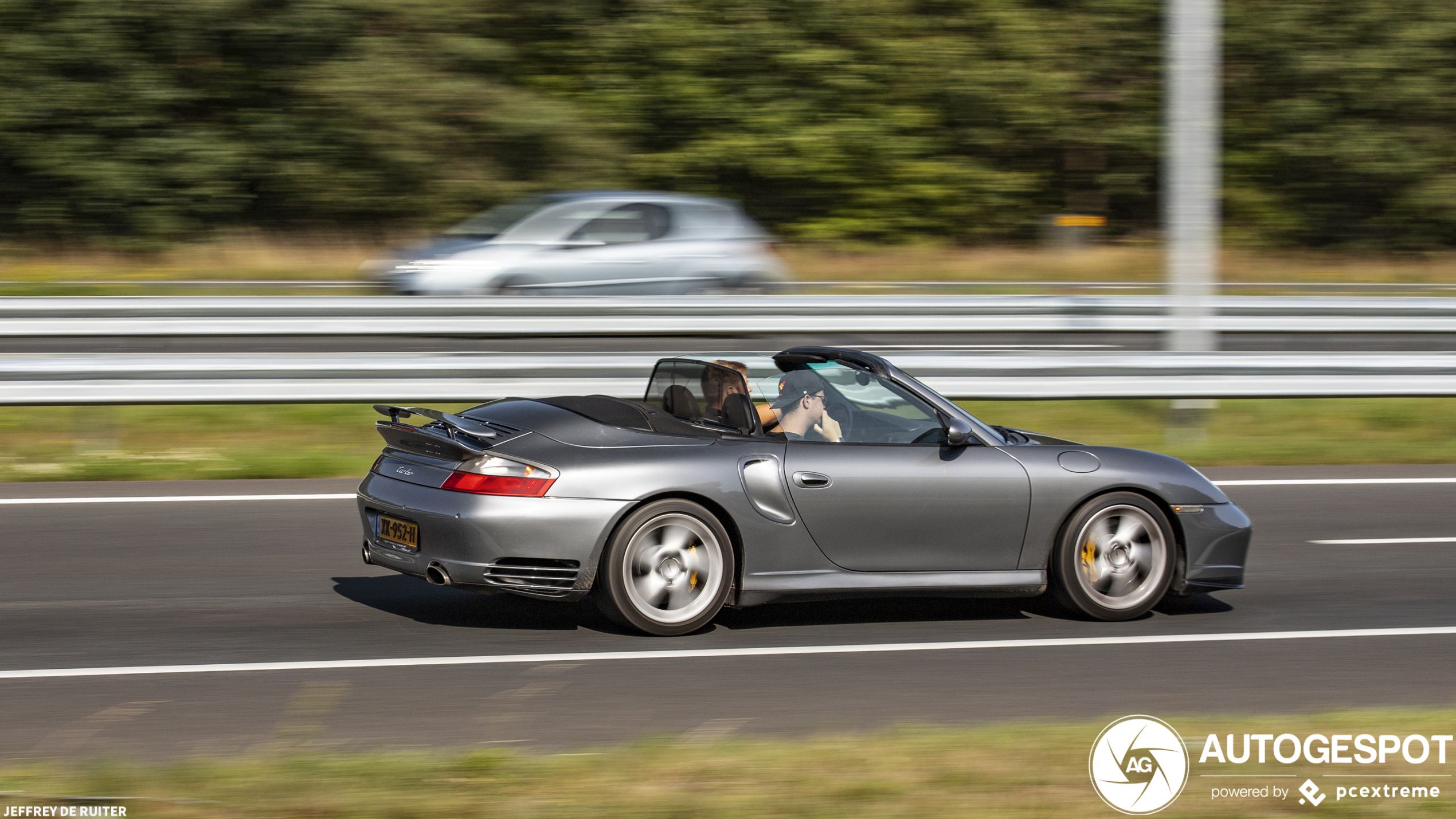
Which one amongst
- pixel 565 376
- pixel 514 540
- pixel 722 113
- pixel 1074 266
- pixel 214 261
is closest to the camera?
pixel 514 540

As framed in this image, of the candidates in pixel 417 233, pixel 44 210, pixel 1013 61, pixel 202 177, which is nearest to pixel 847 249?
pixel 1013 61

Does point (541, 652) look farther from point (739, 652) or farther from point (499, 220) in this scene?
point (499, 220)

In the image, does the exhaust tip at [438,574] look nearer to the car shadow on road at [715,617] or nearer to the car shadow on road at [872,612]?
the car shadow on road at [715,617]

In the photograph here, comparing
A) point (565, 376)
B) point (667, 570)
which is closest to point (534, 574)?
point (667, 570)

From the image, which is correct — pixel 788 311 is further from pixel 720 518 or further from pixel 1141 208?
pixel 1141 208

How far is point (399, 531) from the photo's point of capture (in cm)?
632

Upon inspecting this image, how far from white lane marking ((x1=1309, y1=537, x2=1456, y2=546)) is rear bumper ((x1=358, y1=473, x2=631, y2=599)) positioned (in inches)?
183

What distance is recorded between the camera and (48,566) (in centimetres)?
750

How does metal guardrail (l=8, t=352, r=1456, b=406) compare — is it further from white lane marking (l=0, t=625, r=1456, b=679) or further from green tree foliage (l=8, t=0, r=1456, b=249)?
green tree foliage (l=8, t=0, r=1456, b=249)

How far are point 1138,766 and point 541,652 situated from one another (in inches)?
96.6

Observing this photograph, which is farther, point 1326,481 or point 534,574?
point 1326,481

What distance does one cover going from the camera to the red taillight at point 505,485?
6062mm

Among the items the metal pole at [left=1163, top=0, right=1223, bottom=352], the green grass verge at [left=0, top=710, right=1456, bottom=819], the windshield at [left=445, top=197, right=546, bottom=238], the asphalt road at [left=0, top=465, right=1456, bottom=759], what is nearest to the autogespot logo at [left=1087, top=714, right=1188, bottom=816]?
the green grass verge at [left=0, top=710, right=1456, bottom=819]

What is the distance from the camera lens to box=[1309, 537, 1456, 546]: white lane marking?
874 cm
